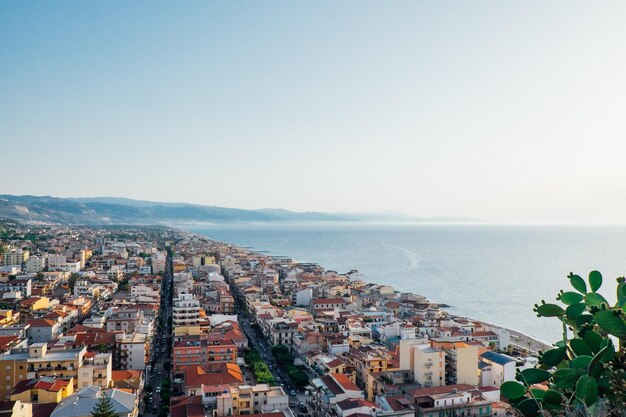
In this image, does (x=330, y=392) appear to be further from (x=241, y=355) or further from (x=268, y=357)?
(x=268, y=357)

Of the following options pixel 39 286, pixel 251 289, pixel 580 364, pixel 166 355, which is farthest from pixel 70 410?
pixel 39 286

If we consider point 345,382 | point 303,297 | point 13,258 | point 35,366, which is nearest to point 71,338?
point 35,366

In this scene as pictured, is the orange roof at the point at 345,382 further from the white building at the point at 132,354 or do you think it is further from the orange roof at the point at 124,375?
the white building at the point at 132,354

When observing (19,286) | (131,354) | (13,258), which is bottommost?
(131,354)

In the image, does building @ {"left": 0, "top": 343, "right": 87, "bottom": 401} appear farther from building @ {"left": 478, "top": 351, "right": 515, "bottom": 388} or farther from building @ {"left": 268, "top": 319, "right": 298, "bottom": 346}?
building @ {"left": 478, "top": 351, "right": 515, "bottom": 388}

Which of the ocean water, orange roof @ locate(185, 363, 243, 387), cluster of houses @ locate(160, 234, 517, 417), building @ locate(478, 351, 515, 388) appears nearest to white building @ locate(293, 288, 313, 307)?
cluster of houses @ locate(160, 234, 517, 417)

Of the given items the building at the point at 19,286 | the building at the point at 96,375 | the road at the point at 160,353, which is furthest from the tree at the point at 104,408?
the building at the point at 19,286

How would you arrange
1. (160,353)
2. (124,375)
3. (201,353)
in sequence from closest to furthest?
(124,375), (201,353), (160,353)
